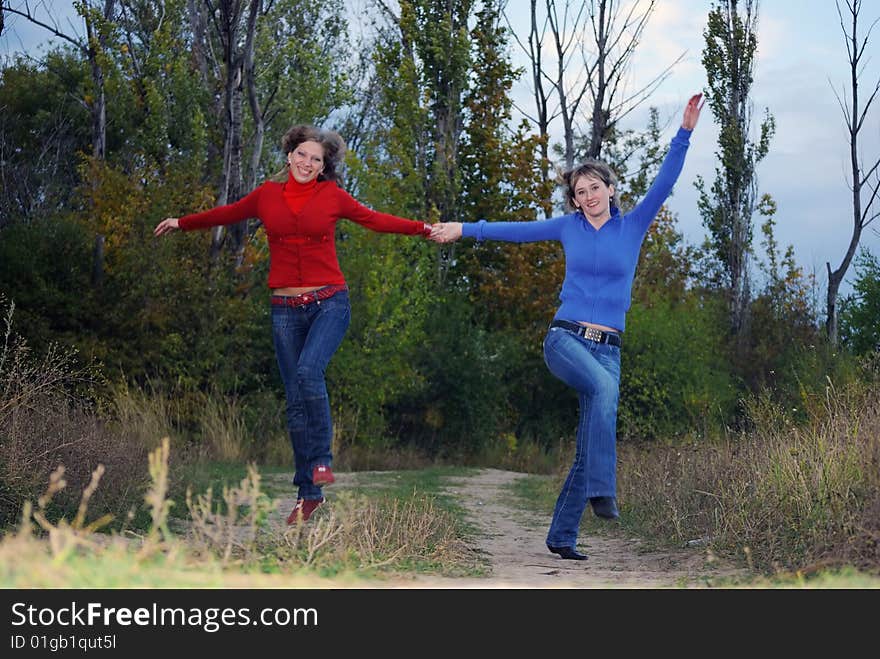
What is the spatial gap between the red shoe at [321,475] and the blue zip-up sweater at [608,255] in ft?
6.59

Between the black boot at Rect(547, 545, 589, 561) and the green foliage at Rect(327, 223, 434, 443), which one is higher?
the green foliage at Rect(327, 223, 434, 443)

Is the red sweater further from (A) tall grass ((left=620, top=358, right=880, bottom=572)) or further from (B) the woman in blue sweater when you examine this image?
(A) tall grass ((left=620, top=358, right=880, bottom=572))

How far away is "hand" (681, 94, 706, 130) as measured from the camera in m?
6.97

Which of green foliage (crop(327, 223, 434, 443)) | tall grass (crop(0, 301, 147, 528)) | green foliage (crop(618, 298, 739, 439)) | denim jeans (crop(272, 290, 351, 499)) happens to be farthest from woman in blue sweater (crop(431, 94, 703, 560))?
green foliage (crop(618, 298, 739, 439))

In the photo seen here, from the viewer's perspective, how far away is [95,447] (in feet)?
28.2

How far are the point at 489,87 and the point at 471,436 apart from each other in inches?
371

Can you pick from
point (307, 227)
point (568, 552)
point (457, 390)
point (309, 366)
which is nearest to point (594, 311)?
point (568, 552)

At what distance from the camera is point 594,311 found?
6820 mm

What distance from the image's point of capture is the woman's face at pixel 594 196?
23.2 ft

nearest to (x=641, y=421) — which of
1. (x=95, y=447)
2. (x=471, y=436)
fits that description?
(x=471, y=436)

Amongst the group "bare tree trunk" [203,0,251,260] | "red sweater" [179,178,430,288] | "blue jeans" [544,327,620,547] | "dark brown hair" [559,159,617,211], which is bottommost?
"blue jeans" [544,327,620,547]

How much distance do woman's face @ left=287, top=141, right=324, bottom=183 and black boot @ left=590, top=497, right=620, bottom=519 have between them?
10.2 ft

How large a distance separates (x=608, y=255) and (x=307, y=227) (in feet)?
7.05

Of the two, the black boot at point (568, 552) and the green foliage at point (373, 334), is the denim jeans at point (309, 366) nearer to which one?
the black boot at point (568, 552)
